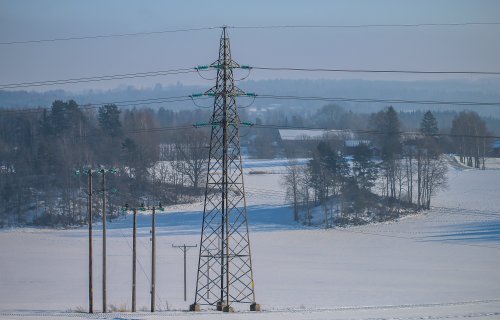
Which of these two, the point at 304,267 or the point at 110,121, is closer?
the point at 304,267

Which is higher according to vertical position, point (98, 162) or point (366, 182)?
point (98, 162)

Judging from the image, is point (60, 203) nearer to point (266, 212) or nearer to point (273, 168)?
point (266, 212)

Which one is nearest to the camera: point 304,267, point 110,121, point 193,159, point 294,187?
point 304,267

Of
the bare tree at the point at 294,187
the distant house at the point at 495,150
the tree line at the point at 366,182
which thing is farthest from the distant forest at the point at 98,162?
the distant house at the point at 495,150

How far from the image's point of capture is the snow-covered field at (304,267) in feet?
96.1

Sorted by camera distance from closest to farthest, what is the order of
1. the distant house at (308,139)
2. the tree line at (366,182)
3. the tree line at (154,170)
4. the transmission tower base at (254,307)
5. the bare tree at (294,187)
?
the transmission tower base at (254,307) < the bare tree at (294,187) < the tree line at (366,182) < the tree line at (154,170) < the distant house at (308,139)

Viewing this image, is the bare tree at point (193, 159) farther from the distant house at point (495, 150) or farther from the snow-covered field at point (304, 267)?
the distant house at point (495, 150)

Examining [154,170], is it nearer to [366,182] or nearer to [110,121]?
[110,121]

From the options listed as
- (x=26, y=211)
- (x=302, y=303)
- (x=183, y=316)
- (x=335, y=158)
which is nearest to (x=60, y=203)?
(x=26, y=211)

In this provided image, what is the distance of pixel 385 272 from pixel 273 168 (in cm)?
5988

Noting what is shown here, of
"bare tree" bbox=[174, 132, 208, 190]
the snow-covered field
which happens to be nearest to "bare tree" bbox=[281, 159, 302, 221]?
the snow-covered field

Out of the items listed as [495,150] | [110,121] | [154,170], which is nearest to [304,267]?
[154,170]

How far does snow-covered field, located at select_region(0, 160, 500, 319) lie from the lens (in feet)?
96.1

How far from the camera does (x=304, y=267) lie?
1822 inches
